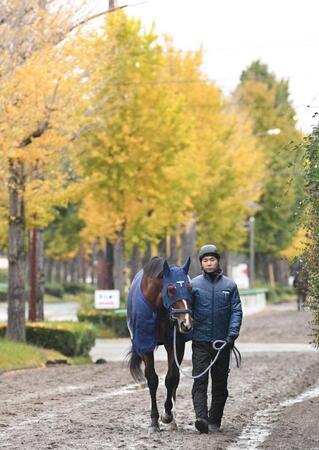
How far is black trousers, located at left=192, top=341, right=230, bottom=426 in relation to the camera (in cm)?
1298

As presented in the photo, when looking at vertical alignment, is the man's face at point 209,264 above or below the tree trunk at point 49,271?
below

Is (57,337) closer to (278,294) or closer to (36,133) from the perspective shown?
(36,133)

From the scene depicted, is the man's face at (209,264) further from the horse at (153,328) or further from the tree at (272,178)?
the tree at (272,178)

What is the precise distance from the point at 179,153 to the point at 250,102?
44.0 meters

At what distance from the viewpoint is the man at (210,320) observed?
1284 cm

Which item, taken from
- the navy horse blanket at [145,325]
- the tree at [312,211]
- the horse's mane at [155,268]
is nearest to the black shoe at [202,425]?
the navy horse blanket at [145,325]

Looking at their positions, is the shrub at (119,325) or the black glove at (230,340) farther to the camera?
the shrub at (119,325)

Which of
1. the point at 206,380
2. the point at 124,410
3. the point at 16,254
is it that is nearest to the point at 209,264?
the point at 206,380

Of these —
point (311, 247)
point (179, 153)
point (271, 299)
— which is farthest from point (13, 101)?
point (271, 299)

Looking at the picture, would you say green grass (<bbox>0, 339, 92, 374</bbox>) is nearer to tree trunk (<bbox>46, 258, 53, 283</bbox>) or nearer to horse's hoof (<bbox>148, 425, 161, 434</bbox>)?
horse's hoof (<bbox>148, 425, 161, 434</bbox>)

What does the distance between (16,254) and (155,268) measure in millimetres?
15278

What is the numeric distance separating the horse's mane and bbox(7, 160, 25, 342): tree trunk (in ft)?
46.6

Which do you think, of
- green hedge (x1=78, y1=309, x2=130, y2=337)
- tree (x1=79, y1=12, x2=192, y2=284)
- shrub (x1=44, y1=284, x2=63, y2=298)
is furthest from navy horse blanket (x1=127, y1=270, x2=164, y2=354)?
shrub (x1=44, y1=284, x2=63, y2=298)

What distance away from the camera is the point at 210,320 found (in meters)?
12.9
